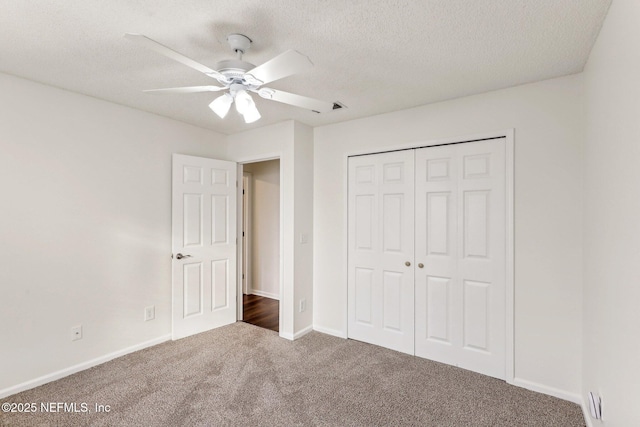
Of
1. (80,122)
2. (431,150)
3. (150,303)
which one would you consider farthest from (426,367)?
(80,122)

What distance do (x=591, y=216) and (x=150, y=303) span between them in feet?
12.3

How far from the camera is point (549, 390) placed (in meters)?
2.26

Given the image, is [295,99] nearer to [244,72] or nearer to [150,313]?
[244,72]

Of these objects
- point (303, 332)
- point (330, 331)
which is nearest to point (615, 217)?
point (330, 331)

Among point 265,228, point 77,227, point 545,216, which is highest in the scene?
point 545,216

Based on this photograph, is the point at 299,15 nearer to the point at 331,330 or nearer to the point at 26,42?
the point at 26,42

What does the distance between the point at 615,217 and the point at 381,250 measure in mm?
1903

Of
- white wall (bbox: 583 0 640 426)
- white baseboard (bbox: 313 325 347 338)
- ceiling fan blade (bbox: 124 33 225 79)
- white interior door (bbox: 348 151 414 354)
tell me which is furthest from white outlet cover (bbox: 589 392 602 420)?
ceiling fan blade (bbox: 124 33 225 79)

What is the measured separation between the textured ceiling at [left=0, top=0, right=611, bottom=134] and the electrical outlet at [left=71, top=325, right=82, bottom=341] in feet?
6.63

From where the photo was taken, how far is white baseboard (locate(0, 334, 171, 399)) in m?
2.24

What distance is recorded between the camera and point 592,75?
73.7 inches

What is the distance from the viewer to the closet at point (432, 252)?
99.3 inches

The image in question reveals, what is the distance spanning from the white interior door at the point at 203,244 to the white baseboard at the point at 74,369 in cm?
26

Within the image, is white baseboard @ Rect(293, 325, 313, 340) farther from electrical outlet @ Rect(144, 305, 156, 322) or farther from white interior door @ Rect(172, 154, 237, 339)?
electrical outlet @ Rect(144, 305, 156, 322)
